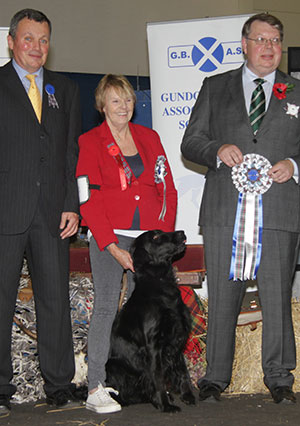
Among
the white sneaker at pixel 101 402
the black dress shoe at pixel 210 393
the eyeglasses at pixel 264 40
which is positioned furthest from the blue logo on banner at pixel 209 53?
the white sneaker at pixel 101 402

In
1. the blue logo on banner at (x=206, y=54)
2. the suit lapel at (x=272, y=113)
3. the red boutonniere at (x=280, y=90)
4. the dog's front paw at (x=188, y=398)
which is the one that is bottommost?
the dog's front paw at (x=188, y=398)

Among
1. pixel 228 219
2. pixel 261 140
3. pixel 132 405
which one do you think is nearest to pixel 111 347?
pixel 132 405

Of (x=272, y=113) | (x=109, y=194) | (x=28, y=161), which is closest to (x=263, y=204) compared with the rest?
(x=272, y=113)

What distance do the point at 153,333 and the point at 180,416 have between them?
0.40 meters

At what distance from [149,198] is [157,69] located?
5.36 feet

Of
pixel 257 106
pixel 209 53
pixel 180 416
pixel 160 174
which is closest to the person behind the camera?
pixel 180 416

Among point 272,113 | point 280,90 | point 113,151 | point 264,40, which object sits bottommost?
point 113,151

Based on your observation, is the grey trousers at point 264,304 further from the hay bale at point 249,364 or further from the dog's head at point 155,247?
the hay bale at point 249,364

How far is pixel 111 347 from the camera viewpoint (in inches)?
120

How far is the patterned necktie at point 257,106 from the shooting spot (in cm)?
299

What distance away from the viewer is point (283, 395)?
2898 mm

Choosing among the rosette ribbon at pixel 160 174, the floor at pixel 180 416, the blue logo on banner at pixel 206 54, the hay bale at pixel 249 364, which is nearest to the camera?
the floor at pixel 180 416

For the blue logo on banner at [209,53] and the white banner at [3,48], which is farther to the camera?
the blue logo on banner at [209,53]

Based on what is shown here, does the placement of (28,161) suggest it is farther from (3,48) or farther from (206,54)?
(206,54)
